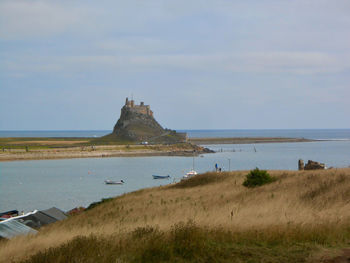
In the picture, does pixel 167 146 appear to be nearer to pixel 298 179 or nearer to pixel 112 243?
pixel 298 179

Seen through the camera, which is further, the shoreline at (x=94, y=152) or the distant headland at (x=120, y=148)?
the distant headland at (x=120, y=148)

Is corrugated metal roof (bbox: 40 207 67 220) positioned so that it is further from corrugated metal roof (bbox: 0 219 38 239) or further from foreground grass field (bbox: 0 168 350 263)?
foreground grass field (bbox: 0 168 350 263)

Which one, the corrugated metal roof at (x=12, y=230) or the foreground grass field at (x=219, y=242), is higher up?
the foreground grass field at (x=219, y=242)

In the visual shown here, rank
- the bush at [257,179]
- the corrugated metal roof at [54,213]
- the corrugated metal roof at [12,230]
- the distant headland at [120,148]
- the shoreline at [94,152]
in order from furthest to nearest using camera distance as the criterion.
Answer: the distant headland at [120,148], the shoreline at [94,152], the corrugated metal roof at [54,213], the bush at [257,179], the corrugated metal roof at [12,230]

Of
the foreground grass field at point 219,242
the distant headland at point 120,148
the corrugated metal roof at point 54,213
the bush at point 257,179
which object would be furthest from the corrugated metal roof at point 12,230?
the distant headland at point 120,148

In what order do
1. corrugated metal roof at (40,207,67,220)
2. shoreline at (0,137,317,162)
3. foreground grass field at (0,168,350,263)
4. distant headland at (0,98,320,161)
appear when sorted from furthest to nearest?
distant headland at (0,98,320,161), shoreline at (0,137,317,162), corrugated metal roof at (40,207,67,220), foreground grass field at (0,168,350,263)

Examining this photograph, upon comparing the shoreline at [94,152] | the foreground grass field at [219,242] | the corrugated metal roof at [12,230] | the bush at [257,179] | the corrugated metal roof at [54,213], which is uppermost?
the foreground grass field at [219,242]

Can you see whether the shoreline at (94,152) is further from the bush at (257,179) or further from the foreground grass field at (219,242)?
the foreground grass field at (219,242)

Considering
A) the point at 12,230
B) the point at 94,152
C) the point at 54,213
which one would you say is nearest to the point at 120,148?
the point at 94,152

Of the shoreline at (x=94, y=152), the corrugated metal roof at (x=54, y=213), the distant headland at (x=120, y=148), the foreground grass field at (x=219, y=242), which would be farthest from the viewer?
the distant headland at (x=120, y=148)

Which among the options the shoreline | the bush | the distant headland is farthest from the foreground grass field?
the distant headland

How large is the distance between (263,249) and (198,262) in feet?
4.24

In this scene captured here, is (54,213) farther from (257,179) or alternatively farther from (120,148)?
(120,148)

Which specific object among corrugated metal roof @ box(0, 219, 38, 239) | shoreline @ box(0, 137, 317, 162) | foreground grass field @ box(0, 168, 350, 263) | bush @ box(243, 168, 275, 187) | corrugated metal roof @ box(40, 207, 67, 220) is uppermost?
foreground grass field @ box(0, 168, 350, 263)
